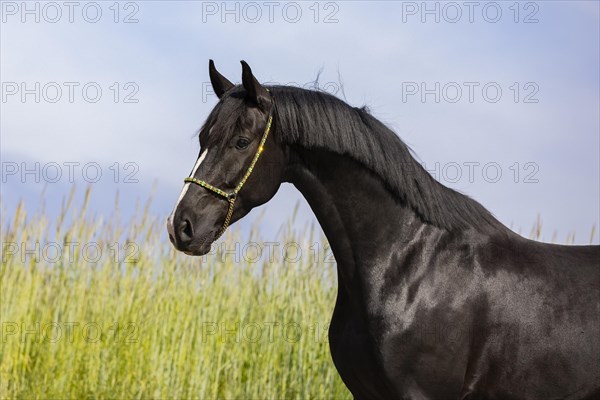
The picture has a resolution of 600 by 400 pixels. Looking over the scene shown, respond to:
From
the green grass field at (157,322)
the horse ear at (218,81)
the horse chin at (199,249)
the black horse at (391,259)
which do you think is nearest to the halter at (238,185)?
the black horse at (391,259)

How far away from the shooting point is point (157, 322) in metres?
6.16

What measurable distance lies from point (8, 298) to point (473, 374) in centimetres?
425

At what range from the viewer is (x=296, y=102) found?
10.8 ft

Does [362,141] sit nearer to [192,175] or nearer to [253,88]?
[253,88]

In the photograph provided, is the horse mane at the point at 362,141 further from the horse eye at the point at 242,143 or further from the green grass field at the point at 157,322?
the green grass field at the point at 157,322

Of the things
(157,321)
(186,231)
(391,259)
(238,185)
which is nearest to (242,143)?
(238,185)

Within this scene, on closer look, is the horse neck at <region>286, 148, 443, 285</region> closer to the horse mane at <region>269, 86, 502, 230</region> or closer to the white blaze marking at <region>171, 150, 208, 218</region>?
the horse mane at <region>269, 86, 502, 230</region>

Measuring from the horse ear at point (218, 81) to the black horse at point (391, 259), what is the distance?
6.3 inches

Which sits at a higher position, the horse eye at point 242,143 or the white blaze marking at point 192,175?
the horse eye at point 242,143

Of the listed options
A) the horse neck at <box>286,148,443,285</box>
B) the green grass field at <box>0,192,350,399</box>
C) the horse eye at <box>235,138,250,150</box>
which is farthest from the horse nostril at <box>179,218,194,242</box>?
the green grass field at <box>0,192,350,399</box>

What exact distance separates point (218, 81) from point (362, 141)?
71 cm

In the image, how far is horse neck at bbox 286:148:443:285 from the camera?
3.29 metres

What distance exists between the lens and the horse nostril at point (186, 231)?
3158 millimetres

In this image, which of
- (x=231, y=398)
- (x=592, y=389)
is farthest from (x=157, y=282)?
(x=592, y=389)
